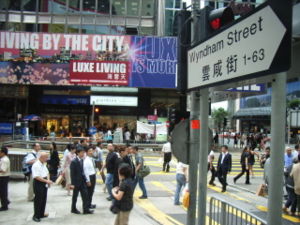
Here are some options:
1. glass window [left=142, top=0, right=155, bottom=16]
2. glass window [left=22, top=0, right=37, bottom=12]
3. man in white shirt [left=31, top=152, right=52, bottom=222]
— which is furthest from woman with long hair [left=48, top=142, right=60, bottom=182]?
glass window [left=22, top=0, right=37, bottom=12]

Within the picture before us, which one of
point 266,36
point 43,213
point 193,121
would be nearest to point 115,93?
point 43,213

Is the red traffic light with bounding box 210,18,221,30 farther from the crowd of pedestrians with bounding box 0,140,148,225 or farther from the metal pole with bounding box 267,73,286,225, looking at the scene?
the crowd of pedestrians with bounding box 0,140,148,225

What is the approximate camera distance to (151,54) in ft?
111

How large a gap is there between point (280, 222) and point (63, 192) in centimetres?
1047

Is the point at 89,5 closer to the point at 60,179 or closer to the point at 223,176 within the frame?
the point at 60,179

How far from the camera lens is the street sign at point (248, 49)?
243 centimetres

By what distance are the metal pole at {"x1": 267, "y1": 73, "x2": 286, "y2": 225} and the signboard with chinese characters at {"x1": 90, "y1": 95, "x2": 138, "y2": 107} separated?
1284 inches

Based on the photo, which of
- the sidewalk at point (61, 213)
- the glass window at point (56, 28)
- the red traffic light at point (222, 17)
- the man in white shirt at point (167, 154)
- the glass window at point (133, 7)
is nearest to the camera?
the red traffic light at point (222, 17)

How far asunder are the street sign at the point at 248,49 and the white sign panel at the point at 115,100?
102ft

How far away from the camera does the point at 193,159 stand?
4984 millimetres

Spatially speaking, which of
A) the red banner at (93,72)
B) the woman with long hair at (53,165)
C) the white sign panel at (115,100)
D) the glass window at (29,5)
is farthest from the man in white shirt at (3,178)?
the glass window at (29,5)

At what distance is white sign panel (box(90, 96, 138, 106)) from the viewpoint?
1372 inches

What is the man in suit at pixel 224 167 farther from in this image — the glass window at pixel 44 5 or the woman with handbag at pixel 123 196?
the glass window at pixel 44 5

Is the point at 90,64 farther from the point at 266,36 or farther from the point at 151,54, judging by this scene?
the point at 266,36
